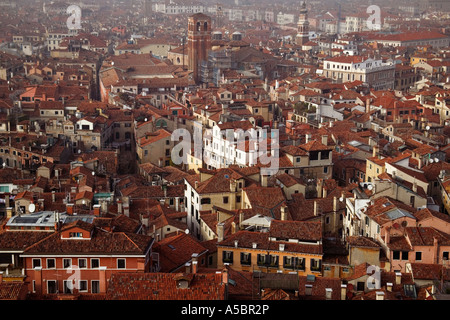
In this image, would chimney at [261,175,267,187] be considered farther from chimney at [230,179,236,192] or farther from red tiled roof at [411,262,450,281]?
red tiled roof at [411,262,450,281]

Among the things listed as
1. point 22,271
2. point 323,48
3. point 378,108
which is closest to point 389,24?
point 323,48

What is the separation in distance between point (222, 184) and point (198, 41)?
26357 mm

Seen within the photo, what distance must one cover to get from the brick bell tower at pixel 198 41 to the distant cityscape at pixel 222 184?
8 centimetres

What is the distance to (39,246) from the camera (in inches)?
405

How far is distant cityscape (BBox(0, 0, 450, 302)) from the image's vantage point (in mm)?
10227

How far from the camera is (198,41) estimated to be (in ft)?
134

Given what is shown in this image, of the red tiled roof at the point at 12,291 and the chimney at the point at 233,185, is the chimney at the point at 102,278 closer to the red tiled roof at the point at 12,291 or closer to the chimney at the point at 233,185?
the red tiled roof at the point at 12,291

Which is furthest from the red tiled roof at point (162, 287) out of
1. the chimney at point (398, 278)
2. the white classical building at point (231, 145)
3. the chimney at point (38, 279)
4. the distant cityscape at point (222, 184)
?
the white classical building at point (231, 145)

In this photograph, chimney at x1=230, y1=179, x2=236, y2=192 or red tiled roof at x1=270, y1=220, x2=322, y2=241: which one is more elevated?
red tiled roof at x1=270, y1=220, x2=322, y2=241

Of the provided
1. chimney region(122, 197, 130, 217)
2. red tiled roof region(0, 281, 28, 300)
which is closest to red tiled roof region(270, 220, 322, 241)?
chimney region(122, 197, 130, 217)

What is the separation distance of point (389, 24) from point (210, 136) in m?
63.9

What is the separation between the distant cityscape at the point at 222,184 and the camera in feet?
33.6

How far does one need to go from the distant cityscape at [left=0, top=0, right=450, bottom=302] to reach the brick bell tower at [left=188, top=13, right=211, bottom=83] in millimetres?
84

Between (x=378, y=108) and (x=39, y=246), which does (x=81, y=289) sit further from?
(x=378, y=108)
